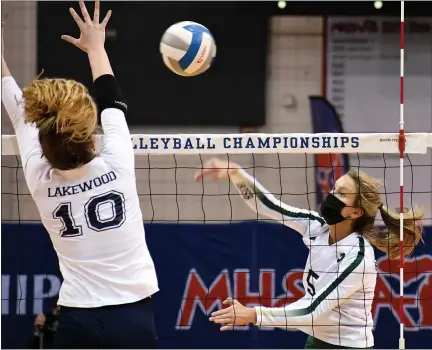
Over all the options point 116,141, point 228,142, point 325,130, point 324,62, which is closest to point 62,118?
point 116,141

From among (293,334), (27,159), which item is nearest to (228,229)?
(293,334)

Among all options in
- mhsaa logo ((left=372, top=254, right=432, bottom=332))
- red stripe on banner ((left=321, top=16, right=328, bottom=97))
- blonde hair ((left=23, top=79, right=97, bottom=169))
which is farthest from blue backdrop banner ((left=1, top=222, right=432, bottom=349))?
blonde hair ((left=23, top=79, right=97, bottom=169))

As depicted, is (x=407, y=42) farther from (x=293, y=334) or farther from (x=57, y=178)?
(x=57, y=178)

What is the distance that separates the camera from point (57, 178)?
270cm

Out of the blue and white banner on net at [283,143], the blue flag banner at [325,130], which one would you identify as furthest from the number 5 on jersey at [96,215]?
the blue flag banner at [325,130]

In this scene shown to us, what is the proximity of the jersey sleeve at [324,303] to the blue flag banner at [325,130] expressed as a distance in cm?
428

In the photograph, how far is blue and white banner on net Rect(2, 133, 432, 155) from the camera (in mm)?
4430

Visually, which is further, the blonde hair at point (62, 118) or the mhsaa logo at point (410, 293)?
the mhsaa logo at point (410, 293)

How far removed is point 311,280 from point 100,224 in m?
1.95

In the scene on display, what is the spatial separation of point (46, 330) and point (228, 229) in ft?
6.02

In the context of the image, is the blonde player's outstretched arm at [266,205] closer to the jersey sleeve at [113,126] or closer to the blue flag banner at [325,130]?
the jersey sleeve at [113,126]

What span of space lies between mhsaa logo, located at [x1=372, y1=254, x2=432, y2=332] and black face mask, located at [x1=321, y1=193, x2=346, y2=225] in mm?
3165

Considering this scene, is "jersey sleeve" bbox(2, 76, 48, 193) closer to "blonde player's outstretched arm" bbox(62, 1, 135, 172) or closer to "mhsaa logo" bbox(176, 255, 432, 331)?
"blonde player's outstretched arm" bbox(62, 1, 135, 172)

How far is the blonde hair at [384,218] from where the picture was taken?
438 cm
